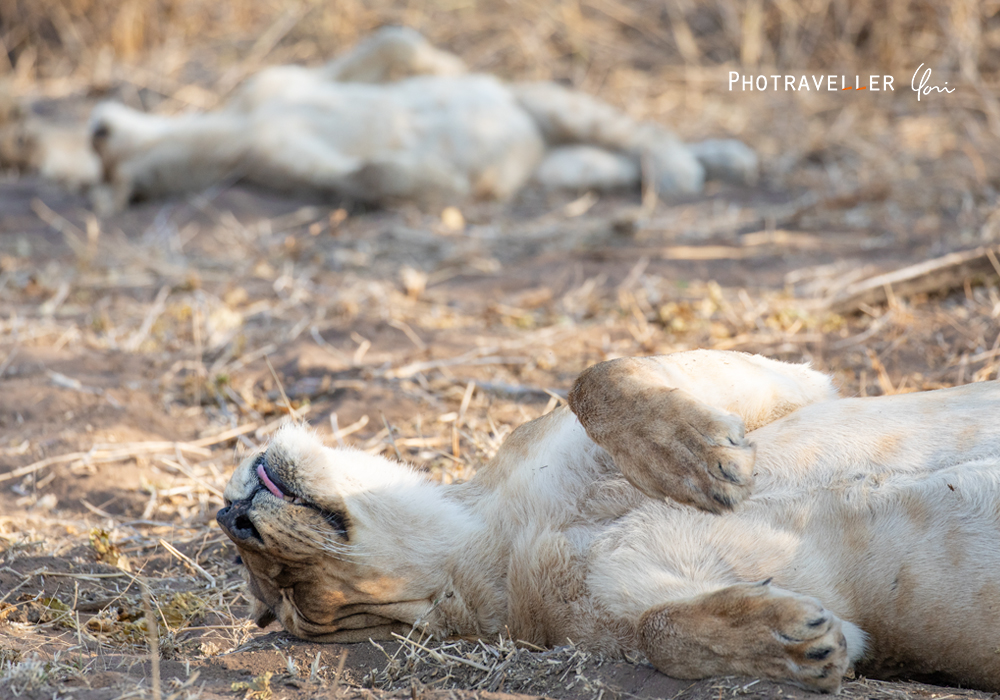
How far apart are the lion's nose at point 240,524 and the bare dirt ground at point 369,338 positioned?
26 centimetres

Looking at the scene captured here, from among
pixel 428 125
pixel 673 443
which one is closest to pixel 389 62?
pixel 428 125

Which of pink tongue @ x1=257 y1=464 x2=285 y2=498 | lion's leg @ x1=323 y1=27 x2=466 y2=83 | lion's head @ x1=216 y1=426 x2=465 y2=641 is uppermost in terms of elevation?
lion's leg @ x1=323 y1=27 x2=466 y2=83

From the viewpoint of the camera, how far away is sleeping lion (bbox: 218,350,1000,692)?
6.28ft

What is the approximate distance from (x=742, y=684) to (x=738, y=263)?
12.5 ft

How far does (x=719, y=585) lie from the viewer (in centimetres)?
200

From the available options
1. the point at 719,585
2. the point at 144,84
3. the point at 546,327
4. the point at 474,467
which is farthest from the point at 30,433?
the point at 144,84

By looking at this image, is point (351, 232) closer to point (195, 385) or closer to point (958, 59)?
point (195, 385)

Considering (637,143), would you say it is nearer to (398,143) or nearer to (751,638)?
(398,143)

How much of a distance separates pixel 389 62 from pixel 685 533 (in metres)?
6.56

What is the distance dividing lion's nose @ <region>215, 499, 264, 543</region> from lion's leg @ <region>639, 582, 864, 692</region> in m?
0.90

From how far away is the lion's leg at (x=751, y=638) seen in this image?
1758 millimetres

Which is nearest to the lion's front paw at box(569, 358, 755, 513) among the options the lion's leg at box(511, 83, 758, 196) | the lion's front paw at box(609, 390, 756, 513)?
the lion's front paw at box(609, 390, 756, 513)

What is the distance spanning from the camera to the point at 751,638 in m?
1.79

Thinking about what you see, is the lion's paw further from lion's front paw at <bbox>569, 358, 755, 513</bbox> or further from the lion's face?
the lion's face
